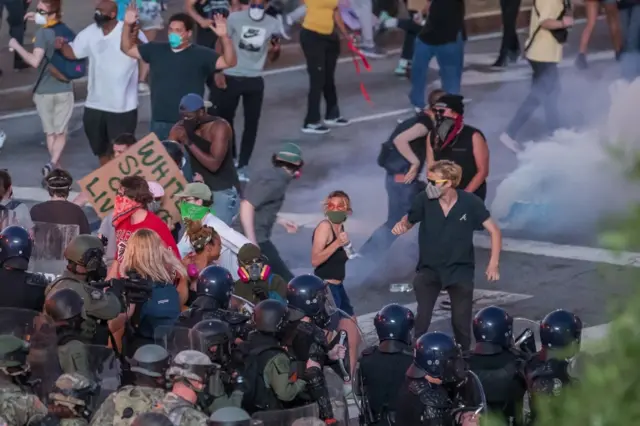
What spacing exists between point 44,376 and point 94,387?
0.66 metres

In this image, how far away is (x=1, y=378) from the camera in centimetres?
644

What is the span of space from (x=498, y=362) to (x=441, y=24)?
28.9 ft

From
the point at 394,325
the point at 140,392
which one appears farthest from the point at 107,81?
the point at 140,392

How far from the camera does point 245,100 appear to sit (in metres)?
14.4

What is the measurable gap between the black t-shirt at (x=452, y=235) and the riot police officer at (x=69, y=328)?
2824mm

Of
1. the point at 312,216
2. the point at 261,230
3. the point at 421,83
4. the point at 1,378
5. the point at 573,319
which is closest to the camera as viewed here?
the point at 1,378

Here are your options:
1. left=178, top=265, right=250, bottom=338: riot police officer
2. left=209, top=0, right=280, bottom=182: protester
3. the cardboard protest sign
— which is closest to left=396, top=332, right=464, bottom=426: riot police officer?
left=178, top=265, right=250, bottom=338: riot police officer

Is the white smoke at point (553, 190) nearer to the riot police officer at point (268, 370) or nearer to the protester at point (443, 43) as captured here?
the protester at point (443, 43)

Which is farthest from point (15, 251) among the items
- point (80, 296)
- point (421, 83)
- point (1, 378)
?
point (421, 83)

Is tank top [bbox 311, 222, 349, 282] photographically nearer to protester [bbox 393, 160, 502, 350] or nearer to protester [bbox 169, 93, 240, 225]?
protester [bbox 393, 160, 502, 350]

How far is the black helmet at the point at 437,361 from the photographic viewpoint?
6.82 metres

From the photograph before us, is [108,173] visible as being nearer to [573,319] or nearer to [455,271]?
[455,271]

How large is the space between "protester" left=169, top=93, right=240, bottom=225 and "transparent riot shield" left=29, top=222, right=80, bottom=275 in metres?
1.47

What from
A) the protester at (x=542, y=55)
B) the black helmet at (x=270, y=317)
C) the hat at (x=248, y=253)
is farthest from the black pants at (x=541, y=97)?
the black helmet at (x=270, y=317)
